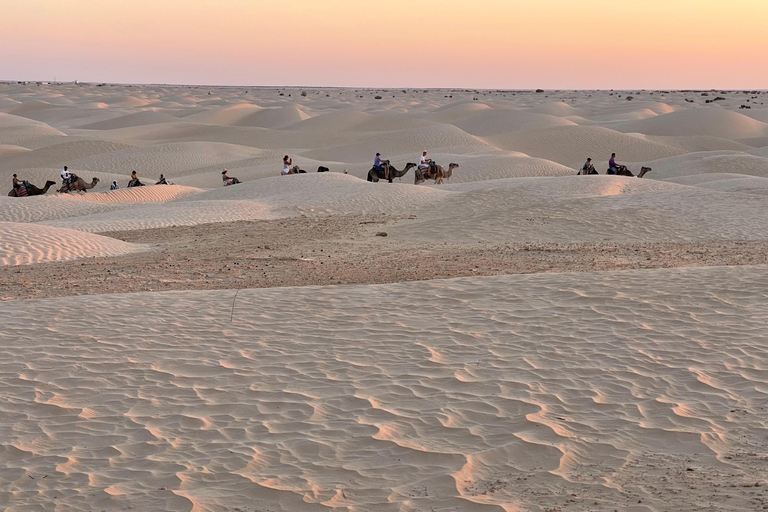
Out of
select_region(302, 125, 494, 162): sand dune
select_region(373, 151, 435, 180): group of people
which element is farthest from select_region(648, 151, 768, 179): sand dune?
select_region(302, 125, 494, 162): sand dune

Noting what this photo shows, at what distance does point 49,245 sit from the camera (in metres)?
16.7

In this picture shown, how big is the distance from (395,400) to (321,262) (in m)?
8.24

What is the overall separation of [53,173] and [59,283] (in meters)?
26.4

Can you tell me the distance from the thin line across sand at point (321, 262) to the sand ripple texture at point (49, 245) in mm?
688

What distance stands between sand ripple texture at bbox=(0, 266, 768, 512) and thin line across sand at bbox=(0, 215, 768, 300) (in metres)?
2.12

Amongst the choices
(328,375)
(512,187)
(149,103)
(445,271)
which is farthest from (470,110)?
(328,375)

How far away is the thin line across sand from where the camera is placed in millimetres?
12852

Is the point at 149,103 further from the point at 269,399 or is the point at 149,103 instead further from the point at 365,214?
the point at 269,399

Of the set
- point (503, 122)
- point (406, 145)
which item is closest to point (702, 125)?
point (503, 122)

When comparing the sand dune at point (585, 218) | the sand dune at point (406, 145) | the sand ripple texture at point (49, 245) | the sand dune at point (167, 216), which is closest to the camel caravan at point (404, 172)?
the sand dune at point (585, 218)

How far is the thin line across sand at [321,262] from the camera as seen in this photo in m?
12.9

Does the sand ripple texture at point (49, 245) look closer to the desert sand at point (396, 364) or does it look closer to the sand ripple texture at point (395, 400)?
the desert sand at point (396, 364)

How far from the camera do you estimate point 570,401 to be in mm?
6832

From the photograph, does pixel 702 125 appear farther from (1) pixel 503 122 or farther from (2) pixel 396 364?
(2) pixel 396 364
